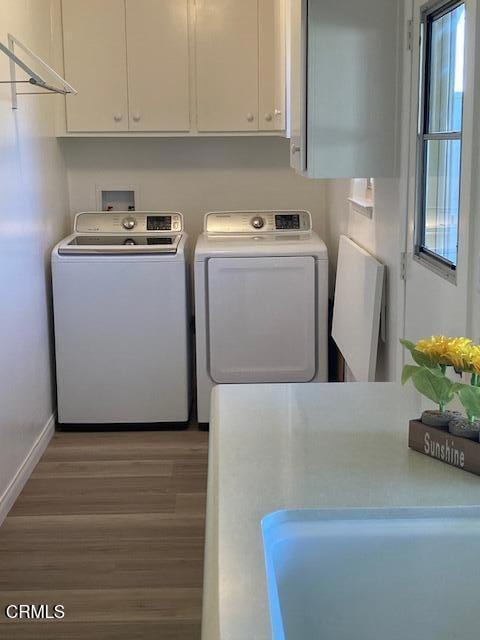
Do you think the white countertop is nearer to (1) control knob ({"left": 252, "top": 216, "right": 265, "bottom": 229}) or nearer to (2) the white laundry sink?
(2) the white laundry sink

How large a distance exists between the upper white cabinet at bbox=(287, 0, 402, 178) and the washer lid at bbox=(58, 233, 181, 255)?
1.40 m

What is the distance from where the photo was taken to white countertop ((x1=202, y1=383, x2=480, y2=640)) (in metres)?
1.08

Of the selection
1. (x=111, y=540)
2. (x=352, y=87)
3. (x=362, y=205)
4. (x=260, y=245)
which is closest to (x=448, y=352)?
(x=352, y=87)

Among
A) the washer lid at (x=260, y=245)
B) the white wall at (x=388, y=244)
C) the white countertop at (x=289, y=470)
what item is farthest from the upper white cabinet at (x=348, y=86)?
the washer lid at (x=260, y=245)

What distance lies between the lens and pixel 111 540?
3014 millimetres

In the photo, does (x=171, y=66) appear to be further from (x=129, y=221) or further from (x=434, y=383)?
(x=434, y=383)

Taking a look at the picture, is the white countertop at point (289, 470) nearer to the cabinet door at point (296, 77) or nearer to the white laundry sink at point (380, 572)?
the white laundry sink at point (380, 572)

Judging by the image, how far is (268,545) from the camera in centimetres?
122

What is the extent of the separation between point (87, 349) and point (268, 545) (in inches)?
118

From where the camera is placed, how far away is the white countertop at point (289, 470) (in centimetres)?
108

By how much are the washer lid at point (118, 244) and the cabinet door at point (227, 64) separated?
0.63 metres

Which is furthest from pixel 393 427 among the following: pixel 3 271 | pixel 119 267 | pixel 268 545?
pixel 119 267

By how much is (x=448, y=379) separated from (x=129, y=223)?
3287mm
